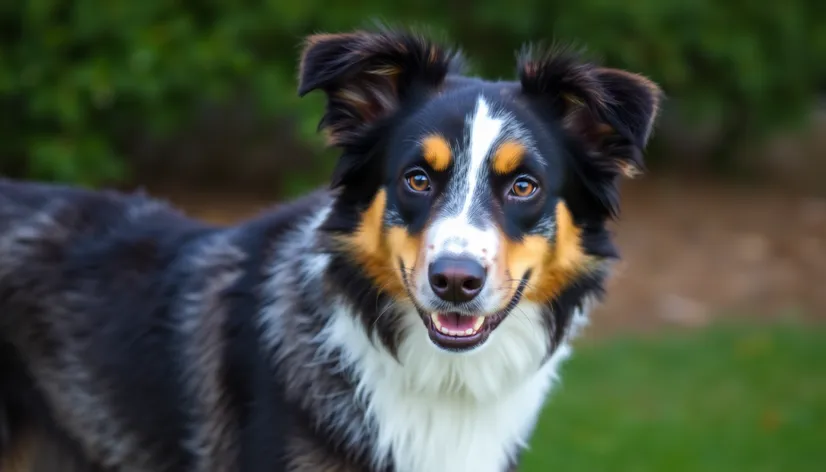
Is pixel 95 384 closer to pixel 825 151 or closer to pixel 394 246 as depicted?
pixel 394 246

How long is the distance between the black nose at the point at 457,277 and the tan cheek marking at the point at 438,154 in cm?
36

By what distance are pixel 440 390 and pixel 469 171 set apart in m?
0.75

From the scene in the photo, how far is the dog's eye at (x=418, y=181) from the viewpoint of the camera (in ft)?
10.7

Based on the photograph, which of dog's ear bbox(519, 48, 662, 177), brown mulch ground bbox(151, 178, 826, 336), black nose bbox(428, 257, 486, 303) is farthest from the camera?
brown mulch ground bbox(151, 178, 826, 336)

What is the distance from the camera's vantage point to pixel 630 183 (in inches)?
442

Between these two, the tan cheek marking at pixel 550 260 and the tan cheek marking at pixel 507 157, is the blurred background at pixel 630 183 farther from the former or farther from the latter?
the tan cheek marking at pixel 507 157

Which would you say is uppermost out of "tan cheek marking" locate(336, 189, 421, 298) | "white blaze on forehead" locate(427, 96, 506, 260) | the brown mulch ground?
"white blaze on forehead" locate(427, 96, 506, 260)

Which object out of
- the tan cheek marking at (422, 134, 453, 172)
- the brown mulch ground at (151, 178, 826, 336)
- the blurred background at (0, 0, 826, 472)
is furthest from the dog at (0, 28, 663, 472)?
the brown mulch ground at (151, 178, 826, 336)

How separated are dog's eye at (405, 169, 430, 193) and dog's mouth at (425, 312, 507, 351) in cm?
40

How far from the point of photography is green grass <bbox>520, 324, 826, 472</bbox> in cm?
598

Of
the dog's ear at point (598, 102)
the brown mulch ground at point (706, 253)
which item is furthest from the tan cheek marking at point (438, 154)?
the brown mulch ground at point (706, 253)

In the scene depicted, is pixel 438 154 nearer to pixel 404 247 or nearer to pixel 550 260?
pixel 404 247

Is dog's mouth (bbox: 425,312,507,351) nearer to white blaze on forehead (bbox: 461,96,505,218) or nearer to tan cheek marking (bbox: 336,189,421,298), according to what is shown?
tan cheek marking (bbox: 336,189,421,298)

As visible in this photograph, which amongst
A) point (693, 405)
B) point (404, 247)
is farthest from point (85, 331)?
point (693, 405)
